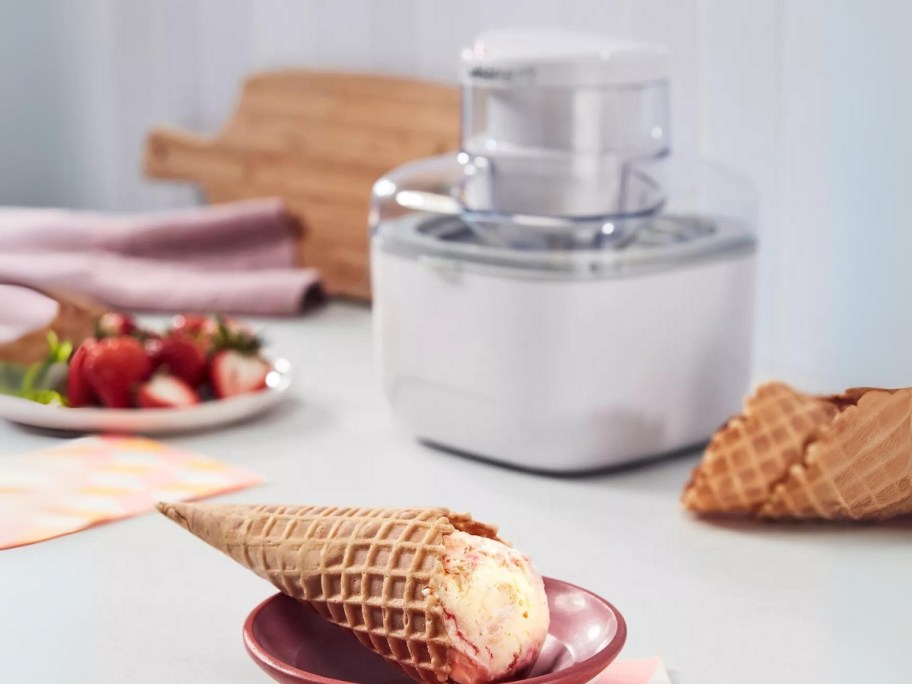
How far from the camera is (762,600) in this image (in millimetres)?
676

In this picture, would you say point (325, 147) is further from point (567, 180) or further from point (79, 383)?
point (567, 180)

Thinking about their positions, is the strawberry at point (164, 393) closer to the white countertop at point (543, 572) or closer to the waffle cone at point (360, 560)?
the white countertop at point (543, 572)

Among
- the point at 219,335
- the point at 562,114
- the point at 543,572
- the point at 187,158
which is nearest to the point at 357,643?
the point at 543,572

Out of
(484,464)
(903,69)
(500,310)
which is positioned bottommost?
(484,464)

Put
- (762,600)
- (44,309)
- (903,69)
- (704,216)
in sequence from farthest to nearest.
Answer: (44,309) < (704,216) < (903,69) < (762,600)

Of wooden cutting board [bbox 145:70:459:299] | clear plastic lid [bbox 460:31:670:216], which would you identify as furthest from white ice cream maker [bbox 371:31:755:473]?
wooden cutting board [bbox 145:70:459:299]

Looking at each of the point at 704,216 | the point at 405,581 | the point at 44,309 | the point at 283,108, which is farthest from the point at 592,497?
the point at 283,108

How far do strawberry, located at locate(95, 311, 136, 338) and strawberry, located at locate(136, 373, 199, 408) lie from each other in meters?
0.06

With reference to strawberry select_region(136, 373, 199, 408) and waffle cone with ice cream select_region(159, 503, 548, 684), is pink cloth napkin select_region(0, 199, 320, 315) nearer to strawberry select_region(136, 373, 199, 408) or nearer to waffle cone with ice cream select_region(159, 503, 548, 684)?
strawberry select_region(136, 373, 199, 408)

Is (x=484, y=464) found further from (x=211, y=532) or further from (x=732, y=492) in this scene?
(x=211, y=532)

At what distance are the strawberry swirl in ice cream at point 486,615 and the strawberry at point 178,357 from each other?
537mm

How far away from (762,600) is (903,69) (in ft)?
1.17

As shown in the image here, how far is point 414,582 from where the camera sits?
52cm

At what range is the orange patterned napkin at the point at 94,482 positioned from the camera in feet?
2.61
